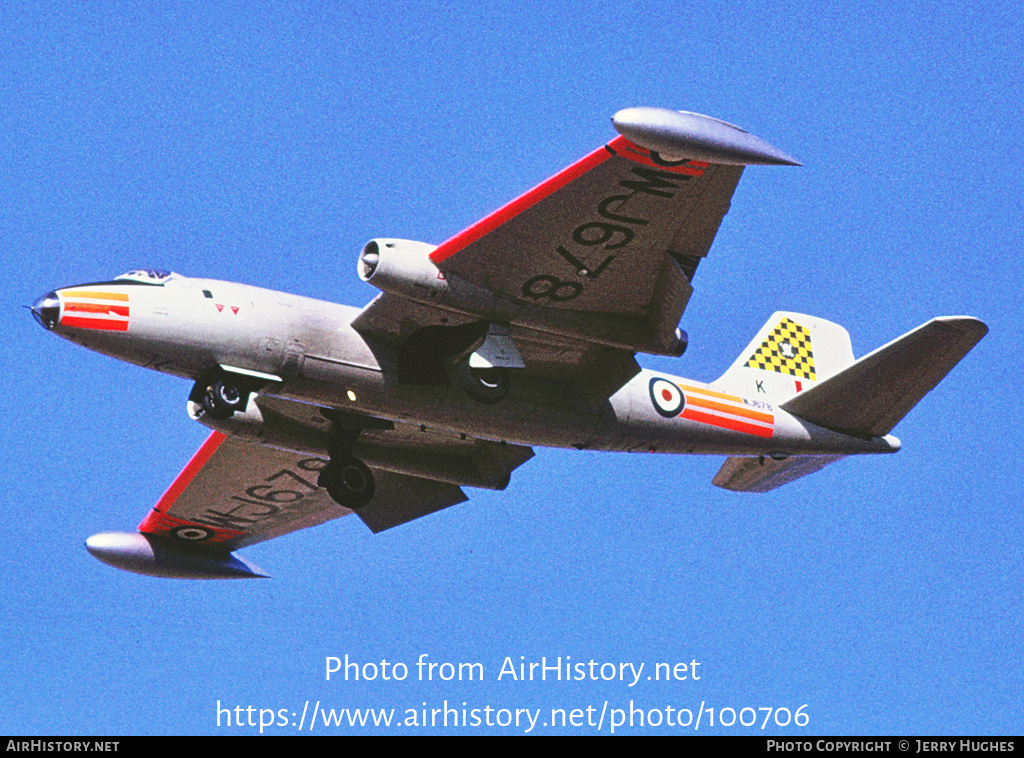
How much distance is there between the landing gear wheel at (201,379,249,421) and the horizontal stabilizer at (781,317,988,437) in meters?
9.24

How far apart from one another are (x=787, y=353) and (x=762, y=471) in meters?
2.29

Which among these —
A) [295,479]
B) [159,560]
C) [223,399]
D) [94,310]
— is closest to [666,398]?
[223,399]

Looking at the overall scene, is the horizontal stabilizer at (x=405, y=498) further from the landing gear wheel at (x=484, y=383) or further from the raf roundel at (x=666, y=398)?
the landing gear wheel at (x=484, y=383)

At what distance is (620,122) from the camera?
55.8ft

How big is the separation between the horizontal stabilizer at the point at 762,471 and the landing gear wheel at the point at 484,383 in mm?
5601

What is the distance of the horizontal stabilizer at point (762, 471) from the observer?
77.8ft

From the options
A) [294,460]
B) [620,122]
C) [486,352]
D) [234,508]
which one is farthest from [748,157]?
[234,508]

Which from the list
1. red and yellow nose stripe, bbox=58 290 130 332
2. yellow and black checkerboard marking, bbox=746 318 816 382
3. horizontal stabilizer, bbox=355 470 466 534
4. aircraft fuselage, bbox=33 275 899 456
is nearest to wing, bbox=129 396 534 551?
horizontal stabilizer, bbox=355 470 466 534

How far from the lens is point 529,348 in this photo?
2084 cm

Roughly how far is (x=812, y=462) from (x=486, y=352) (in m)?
7.13

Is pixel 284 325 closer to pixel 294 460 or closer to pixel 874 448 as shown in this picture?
pixel 294 460

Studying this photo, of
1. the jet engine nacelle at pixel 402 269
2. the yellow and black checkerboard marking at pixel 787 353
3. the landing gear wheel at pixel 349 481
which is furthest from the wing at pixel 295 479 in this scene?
the yellow and black checkerboard marking at pixel 787 353

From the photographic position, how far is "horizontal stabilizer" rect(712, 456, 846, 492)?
2372cm

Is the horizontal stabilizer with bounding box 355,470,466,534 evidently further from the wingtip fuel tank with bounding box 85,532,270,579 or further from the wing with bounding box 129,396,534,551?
the wingtip fuel tank with bounding box 85,532,270,579
